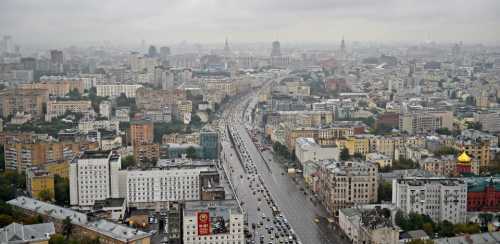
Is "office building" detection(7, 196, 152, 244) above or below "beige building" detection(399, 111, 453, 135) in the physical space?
below

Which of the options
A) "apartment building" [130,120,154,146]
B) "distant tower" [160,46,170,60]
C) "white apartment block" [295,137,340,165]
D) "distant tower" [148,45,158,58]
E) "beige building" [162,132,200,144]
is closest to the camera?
"white apartment block" [295,137,340,165]

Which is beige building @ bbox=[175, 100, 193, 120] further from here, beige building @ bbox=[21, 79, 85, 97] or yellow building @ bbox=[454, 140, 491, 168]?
yellow building @ bbox=[454, 140, 491, 168]

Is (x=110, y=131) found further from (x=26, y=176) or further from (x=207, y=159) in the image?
(x=26, y=176)

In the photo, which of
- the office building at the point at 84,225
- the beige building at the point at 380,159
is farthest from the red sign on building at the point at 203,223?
the beige building at the point at 380,159

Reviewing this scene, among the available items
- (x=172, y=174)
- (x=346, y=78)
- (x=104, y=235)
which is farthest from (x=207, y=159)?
(x=346, y=78)

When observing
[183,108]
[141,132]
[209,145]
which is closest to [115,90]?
[183,108]

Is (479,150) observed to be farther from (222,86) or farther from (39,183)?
(222,86)

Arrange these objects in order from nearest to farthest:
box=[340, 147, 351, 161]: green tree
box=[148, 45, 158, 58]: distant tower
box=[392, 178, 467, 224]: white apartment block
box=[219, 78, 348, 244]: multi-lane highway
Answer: box=[219, 78, 348, 244]: multi-lane highway < box=[392, 178, 467, 224]: white apartment block < box=[340, 147, 351, 161]: green tree < box=[148, 45, 158, 58]: distant tower

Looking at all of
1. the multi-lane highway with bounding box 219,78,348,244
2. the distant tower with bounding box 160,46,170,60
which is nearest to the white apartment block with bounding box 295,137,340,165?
the multi-lane highway with bounding box 219,78,348,244

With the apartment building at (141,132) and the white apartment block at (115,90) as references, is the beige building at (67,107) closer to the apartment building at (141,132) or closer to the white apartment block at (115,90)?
the white apartment block at (115,90)
